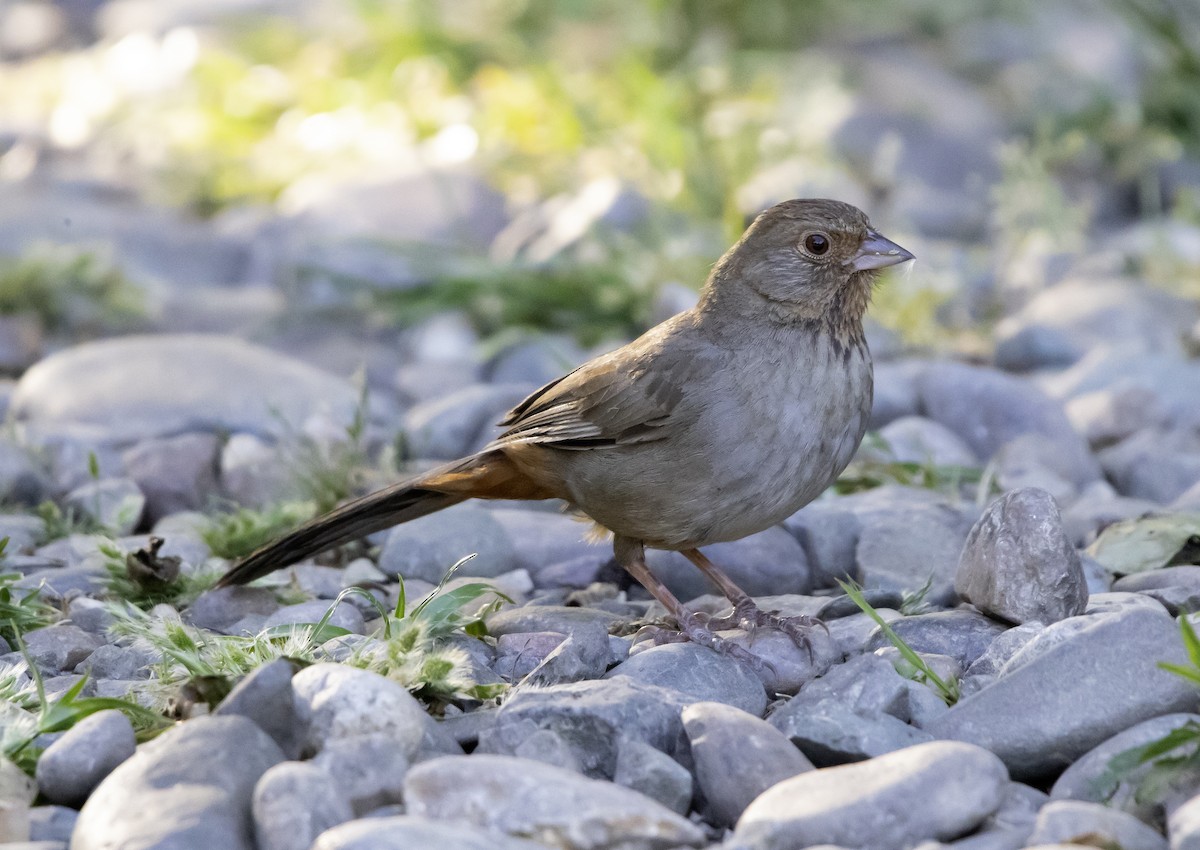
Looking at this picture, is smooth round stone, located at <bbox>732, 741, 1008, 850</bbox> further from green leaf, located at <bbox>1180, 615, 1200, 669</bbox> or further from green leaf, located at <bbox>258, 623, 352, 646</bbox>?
green leaf, located at <bbox>258, 623, 352, 646</bbox>

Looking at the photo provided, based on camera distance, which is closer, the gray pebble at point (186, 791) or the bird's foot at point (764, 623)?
the gray pebble at point (186, 791)

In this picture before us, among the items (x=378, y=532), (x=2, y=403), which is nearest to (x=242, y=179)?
(x=2, y=403)

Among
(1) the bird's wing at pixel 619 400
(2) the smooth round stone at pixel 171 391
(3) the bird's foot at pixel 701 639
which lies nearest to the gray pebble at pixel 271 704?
(3) the bird's foot at pixel 701 639

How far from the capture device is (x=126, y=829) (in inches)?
93.5

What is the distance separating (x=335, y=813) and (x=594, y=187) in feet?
17.8

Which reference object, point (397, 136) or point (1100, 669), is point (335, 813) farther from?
point (397, 136)

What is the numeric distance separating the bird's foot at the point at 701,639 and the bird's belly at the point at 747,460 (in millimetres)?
218

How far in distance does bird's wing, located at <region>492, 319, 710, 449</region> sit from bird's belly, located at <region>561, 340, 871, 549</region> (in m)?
0.08

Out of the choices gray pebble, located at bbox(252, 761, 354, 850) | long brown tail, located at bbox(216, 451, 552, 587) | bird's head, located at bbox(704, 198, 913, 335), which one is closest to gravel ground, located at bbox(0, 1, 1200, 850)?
gray pebble, located at bbox(252, 761, 354, 850)

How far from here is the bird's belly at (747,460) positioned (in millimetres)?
3486

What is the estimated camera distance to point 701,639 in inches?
138

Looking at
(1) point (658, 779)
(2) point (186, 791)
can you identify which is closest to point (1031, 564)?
(1) point (658, 779)

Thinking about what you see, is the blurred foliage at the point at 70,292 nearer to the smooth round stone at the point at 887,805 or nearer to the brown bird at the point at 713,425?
the brown bird at the point at 713,425

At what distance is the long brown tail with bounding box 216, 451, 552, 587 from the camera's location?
394 cm
